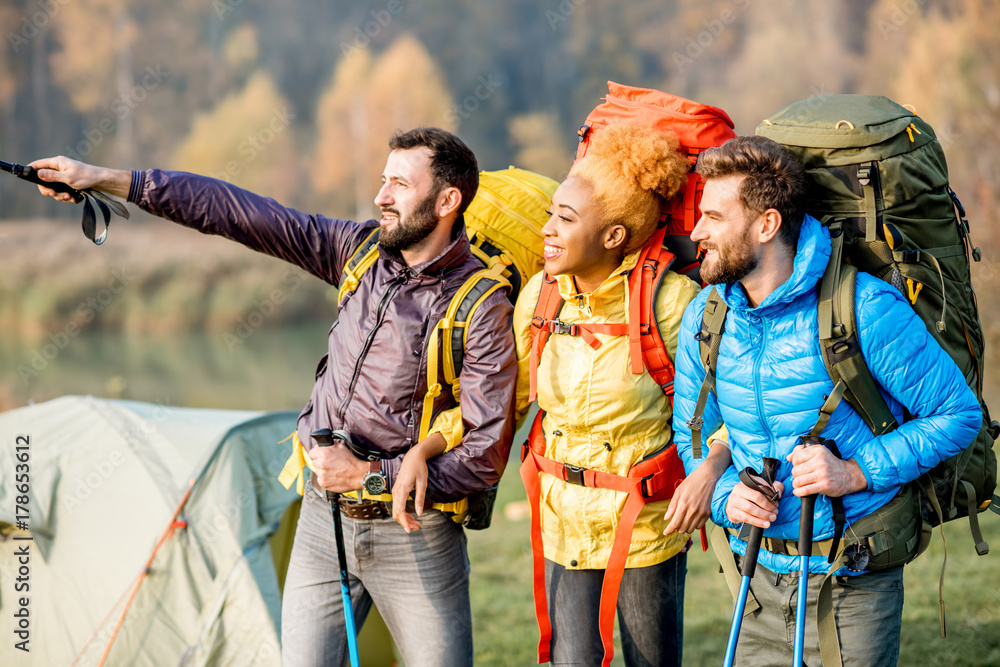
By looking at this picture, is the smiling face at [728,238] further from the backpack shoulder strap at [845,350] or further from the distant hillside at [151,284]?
the distant hillside at [151,284]

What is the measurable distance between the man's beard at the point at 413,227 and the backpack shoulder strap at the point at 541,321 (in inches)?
17.7

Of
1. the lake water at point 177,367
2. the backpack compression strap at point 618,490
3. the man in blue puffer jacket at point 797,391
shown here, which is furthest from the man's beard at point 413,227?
the lake water at point 177,367

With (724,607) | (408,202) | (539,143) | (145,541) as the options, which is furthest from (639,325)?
(539,143)

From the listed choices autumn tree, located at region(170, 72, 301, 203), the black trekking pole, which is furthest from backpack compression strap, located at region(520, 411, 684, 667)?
autumn tree, located at region(170, 72, 301, 203)

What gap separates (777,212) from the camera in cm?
247

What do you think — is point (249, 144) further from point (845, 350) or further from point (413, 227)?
point (845, 350)

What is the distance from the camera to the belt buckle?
115 inches

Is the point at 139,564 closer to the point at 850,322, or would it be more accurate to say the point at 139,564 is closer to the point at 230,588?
the point at 230,588

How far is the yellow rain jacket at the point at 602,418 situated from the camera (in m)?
2.87

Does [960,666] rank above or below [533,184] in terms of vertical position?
below

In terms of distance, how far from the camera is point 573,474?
2.93m

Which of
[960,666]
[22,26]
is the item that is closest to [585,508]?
[960,666]

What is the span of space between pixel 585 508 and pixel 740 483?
0.56 metres

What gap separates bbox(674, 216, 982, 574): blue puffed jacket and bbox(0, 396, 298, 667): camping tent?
2735mm
